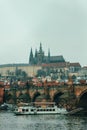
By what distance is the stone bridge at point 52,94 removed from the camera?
422 ft

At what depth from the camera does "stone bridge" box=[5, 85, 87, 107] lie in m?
128

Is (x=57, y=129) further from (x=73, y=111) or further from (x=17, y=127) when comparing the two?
(x=73, y=111)

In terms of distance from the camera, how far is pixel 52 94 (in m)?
137

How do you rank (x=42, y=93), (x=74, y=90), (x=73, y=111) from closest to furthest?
(x=73, y=111), (x=74, y=90), (x=42, y=93)

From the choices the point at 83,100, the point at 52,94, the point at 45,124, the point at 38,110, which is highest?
the point at 52,94

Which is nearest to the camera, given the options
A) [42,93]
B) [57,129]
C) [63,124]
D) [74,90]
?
[57,129]

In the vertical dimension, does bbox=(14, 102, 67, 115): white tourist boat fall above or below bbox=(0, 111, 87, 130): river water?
above

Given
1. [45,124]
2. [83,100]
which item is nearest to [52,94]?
[83,100]

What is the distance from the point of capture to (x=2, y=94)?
5901 inches

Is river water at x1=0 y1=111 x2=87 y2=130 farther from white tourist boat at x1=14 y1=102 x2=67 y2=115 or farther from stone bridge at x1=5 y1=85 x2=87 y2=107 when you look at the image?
stone bridge at x1=5 y1=85 x2=87 y2=107

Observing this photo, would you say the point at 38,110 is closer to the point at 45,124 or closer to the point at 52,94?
the point at 52,94

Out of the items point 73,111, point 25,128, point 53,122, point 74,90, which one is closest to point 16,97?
point 74,90

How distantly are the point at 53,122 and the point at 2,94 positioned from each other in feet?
184

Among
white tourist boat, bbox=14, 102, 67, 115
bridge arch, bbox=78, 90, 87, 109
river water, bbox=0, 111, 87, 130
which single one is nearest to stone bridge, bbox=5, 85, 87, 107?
bridge arch, bbox=78, 90, 87, 109
